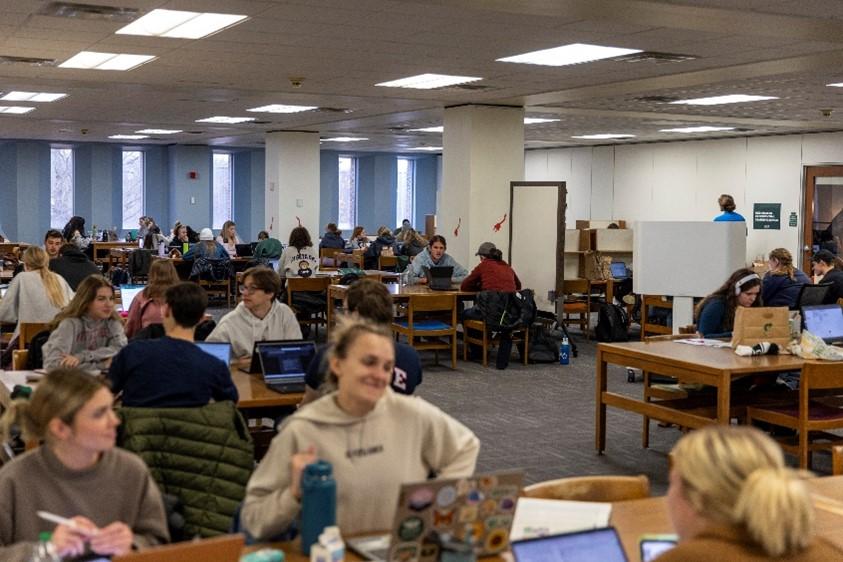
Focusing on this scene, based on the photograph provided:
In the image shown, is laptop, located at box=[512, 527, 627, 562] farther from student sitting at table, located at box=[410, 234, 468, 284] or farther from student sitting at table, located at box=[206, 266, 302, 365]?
student sitting at table, located at box=[410, 234, 468, 284]

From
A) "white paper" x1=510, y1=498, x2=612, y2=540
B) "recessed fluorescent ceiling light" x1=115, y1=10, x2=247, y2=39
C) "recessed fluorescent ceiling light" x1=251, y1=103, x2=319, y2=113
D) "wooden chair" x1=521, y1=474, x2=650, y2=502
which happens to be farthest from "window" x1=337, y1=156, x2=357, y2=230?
"white paper" x1=510, y1=498, x2=612, y2=540

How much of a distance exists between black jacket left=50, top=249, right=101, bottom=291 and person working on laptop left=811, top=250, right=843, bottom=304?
6434mm

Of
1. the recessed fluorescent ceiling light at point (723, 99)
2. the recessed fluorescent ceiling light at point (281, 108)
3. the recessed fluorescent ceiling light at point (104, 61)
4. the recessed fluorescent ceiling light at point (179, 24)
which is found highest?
the recessed fluorescent ceiling light at point (281, 108)

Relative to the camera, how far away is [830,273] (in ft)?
31.3

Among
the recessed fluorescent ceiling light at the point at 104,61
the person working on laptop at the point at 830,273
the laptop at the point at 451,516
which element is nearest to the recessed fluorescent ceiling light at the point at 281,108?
the recessed fluorescent ceiling light at the point at 104,61

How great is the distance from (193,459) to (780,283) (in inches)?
261

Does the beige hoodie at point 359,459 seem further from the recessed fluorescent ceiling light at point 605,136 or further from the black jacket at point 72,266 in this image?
the recessed fluorescent ceiling light at point 605,136

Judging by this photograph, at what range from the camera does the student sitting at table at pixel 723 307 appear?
684 centimetres

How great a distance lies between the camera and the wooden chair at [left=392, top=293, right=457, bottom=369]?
32.0 feet

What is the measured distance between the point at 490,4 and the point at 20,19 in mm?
3224

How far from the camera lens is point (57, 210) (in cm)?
2205

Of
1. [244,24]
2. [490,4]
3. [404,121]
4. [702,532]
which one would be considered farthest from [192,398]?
[404,121]

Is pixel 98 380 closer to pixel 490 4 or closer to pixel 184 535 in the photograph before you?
pixel 184 535

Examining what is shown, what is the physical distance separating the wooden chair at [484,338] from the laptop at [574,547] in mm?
7649
